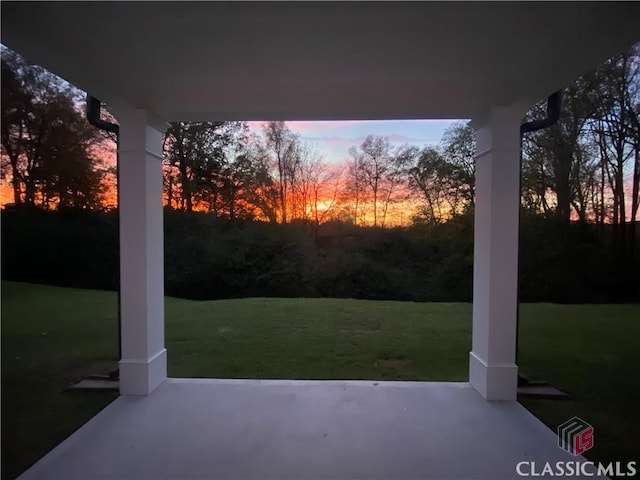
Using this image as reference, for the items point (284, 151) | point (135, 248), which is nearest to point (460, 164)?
point (284, 151)

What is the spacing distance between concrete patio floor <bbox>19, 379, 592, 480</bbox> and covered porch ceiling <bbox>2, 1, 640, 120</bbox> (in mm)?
2279

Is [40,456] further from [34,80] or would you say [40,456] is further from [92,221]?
[92,221]

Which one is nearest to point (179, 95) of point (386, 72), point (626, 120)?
point (386, 72)

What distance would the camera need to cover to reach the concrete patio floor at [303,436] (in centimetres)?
205

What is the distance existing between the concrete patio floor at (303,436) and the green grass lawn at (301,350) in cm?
30

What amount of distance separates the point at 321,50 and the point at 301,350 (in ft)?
11.4

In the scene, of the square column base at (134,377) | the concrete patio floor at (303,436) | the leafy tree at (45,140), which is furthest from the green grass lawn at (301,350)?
the leafy tree at (45,140)

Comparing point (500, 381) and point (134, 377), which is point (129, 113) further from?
point (500, 381)

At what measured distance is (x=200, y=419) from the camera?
8.55ft

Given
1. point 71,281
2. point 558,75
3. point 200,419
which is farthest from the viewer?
point 71,281

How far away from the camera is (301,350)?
4613 mm

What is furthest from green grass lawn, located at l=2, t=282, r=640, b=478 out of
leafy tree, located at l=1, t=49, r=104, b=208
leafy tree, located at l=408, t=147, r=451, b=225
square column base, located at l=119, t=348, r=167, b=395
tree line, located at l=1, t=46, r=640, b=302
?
leafy tree, located at l=408, t=147, r=451, b=225

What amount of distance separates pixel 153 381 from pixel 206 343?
170 cm

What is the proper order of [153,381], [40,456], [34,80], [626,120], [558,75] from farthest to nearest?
1. [626,120]
2. [34,80]
3. [153,381]
4. [558,75]
5. [40,456]
